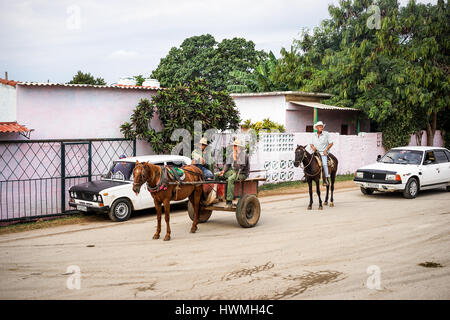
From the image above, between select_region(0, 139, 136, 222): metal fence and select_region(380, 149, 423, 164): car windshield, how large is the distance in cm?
1000

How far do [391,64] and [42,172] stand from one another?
19.5 metres

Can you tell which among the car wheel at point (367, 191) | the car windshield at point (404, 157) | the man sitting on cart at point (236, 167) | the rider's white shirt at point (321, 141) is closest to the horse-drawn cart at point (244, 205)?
the man sitting on cart at point (236, 167)

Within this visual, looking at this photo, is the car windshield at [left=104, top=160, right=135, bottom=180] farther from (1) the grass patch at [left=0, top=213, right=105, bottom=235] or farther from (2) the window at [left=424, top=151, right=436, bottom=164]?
(2) the window at [left=424, top=151, right=436, bottom=164]

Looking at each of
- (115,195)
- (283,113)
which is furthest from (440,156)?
(115,195)

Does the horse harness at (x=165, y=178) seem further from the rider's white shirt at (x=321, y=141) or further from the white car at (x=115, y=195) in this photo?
the rider's white shirt at (x=321, y=141)

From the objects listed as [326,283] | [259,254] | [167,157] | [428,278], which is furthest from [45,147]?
[428,278]

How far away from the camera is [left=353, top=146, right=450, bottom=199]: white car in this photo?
Answer: 1505 centimetres

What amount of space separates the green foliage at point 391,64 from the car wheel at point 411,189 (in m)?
9.30

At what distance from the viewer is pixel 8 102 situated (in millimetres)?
13594

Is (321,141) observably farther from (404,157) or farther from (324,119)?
(324,119)

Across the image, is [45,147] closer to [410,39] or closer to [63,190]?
[63,190]

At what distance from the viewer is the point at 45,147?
13.6 metres

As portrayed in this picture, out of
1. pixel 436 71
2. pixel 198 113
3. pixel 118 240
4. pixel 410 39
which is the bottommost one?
pixel 118 240
